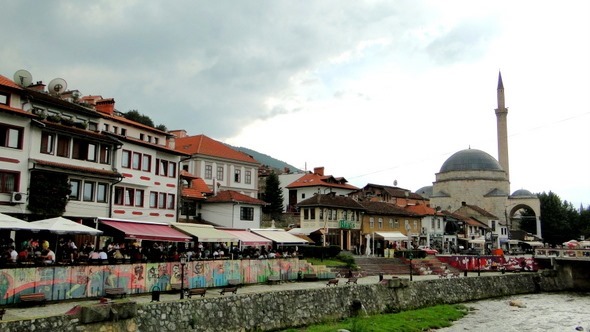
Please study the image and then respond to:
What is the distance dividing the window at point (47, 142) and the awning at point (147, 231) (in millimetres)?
5583

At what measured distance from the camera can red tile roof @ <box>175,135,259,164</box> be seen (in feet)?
191

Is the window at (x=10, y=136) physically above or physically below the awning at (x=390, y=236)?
above

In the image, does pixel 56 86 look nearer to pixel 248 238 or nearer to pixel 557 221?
pixel 248 238

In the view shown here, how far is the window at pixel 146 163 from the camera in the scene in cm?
3644

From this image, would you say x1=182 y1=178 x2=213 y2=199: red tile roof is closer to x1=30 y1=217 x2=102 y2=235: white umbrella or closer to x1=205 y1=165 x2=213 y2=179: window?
x1=205 y1=165 x2=213 y2=179: window

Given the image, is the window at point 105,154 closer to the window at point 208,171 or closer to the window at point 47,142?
the window at point 47,142

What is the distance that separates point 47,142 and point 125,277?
1215cm

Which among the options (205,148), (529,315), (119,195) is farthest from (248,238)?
(205,148)

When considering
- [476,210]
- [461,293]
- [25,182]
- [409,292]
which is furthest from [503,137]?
[25,182]

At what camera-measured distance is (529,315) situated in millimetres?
31250

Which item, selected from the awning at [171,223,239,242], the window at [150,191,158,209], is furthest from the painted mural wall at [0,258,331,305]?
the window at [150,191,158,209]

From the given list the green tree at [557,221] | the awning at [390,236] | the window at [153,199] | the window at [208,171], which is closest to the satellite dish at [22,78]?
the window at [153,199]

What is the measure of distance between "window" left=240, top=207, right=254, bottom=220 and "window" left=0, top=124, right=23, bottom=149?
2217cm

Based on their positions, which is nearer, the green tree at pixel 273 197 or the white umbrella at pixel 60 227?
the white umbrella at pixel 60 227
